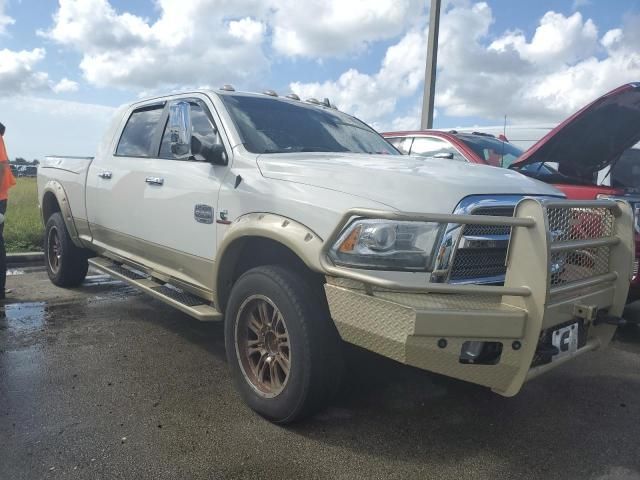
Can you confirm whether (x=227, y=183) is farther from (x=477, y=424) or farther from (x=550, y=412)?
(x=550, y=412)

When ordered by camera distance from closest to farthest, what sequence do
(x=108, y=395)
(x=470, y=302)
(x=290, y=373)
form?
1. (x=470, y=302)
2. (x=290, y=373)
3. (x=108, y=395)

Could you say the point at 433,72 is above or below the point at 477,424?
above

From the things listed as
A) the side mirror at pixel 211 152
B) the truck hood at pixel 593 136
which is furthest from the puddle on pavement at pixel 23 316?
the truck hood at pixel 593 136

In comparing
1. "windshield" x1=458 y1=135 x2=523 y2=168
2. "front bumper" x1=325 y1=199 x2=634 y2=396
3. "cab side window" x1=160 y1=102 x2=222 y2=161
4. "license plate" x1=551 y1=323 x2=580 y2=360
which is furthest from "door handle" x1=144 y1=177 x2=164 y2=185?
"windshield" x1=458 y1=135 x2=523 y2=168

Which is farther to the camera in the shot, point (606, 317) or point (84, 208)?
point (84, 208)

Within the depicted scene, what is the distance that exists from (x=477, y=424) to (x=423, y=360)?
1.01 meters

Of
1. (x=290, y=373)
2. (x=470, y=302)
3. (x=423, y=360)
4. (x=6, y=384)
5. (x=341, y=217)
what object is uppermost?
(x=341, y=217)

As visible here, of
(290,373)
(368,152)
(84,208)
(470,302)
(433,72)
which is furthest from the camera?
(433,72)

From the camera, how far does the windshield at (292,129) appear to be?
3.77 meters

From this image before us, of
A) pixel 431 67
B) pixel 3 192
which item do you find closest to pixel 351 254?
pixel 3 192

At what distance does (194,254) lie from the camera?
12.6ft

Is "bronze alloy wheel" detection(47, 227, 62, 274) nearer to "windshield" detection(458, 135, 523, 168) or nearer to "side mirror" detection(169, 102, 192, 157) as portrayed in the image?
"side mirror" detection(169, 102, 192, 157)

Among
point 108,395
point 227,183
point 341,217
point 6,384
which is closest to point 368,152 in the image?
point 227,183

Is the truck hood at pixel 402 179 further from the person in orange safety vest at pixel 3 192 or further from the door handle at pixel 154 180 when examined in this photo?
the person in orange safety vest at pixel 3 192
